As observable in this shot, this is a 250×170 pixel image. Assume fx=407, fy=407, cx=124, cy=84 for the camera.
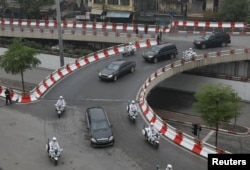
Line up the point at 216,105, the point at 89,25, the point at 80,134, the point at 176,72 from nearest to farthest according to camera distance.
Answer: the point at 80,134 < the point at 216,105 < the point at 176,72 < the point at 89,25

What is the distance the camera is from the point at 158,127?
27797 millimetres

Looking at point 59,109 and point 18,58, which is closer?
point 59,109

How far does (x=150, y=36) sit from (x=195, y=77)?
772 centimetres

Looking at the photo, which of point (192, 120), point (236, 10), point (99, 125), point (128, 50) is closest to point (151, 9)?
point (236, 10)

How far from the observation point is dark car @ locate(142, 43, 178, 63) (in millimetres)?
40938

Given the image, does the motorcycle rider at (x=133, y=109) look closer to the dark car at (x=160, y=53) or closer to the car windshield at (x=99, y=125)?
the car windshield at (x=99, y=125)

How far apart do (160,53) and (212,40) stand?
317 inches

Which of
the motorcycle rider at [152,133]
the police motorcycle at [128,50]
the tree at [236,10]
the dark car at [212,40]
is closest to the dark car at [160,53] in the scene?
the police motorcycle at [128,50]

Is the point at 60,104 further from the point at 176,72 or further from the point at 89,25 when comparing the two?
the point at 89,25

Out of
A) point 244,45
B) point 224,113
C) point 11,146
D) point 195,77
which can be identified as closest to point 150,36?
point 195,77

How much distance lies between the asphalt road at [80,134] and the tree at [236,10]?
2484 centimetres

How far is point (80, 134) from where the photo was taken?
27.4 meters

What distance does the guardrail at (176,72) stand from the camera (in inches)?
983

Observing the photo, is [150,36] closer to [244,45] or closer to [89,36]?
[89,36]
